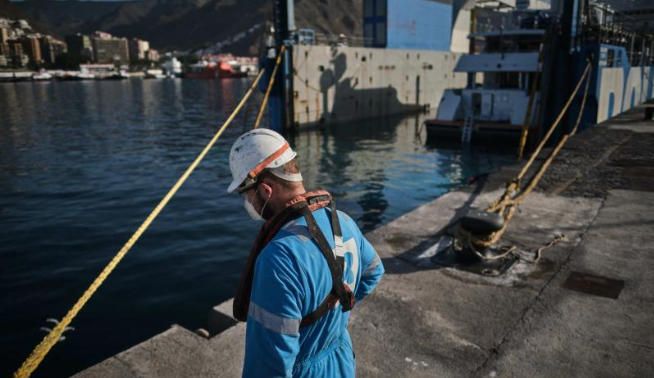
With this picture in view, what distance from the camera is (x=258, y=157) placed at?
2434 millimetres

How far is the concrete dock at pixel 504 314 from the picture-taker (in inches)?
172

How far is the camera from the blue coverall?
2186 millimetres

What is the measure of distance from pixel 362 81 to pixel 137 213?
24.3m

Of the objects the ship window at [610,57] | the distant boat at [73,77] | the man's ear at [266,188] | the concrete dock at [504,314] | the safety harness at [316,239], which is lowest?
the concrete dock at [504,314]

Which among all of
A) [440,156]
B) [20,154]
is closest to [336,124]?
[440,156]

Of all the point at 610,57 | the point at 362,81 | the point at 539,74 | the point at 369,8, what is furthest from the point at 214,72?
the point at 610,57

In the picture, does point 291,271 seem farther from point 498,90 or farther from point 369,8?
point 369,8

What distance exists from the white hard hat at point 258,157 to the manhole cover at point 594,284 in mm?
4655

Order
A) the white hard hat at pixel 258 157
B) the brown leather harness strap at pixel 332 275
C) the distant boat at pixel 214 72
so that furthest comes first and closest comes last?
the distant boat at pixel 214 72 < the white hard hat at pixel 258 157 < the brown leather harness strap at pixel 332 275

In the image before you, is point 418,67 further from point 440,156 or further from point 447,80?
point 440,156

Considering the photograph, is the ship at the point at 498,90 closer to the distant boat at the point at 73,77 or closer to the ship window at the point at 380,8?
the ship window at the point at 380,8

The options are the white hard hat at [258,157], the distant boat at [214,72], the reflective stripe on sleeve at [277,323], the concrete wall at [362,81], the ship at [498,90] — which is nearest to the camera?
the reflective stripe on sleeve at [277,323]

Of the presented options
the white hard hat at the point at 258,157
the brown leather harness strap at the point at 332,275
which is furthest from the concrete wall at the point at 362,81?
the brown leather harness strap at the point at 332,275

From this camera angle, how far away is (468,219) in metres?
6.50
